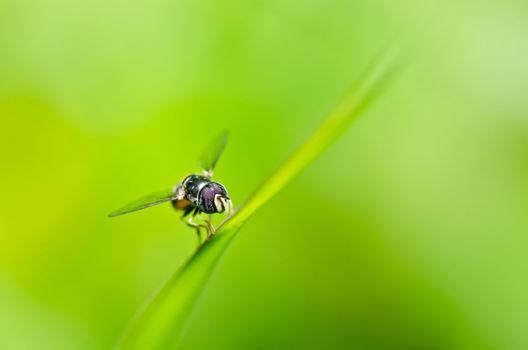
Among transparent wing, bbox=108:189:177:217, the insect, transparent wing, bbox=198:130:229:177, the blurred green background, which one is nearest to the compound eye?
the insect

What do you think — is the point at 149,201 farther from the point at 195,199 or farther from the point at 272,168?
the point at 272,168

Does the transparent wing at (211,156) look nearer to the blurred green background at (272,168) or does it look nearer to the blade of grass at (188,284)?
the blurred green background at (272,168)

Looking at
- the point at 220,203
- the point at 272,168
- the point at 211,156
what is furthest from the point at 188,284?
the point at 272,168

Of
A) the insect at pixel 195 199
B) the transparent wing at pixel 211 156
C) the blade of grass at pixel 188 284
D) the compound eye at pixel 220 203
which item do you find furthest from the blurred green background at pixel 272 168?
the blade of grass at pixel 188 284

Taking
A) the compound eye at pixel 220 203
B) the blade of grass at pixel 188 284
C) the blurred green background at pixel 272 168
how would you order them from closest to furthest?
1. the blade of grass at pixel 188 284
2. the compound eye at pixel 220 203
3. the blurred green background at pixel 272 168

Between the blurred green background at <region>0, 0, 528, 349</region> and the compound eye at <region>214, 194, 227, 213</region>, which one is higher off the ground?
the compound eye at <region>214, 194, 227, 213</region>

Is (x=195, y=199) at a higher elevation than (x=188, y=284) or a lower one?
lower

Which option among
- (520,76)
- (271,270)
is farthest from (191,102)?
(520,76)

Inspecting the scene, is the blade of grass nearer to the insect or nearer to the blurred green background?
the insect
